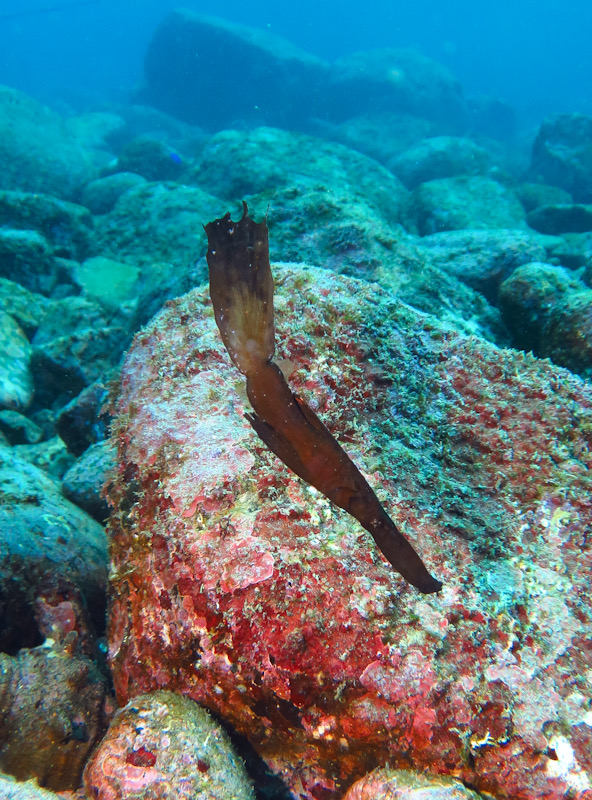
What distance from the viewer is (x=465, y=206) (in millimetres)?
12492

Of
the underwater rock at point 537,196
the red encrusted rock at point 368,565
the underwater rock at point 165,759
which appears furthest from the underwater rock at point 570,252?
the underwater rock at point 165,759

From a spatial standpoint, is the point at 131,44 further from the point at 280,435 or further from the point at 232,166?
the point at 280,435

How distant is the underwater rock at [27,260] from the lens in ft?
27.7

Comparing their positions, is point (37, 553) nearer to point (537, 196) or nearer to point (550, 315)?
point (550, 315)

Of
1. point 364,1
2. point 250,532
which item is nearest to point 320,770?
point 250,532

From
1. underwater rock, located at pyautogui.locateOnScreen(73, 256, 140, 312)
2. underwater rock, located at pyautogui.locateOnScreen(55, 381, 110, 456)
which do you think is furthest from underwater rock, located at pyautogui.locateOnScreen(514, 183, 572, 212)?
underwater rock, located at pyautogui.locateOnScreen(55, 381, 110, 456)

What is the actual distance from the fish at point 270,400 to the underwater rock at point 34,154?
1578 centimetres

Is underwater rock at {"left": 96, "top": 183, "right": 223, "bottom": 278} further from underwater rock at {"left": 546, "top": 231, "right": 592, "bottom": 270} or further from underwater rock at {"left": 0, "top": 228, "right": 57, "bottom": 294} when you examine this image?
underwater rock at {"left": 546, "top": 231, "right": 592, "bottom": 270}

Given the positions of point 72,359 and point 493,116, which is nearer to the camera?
point 72,359

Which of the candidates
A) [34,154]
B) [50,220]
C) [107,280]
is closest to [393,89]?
[34,154]

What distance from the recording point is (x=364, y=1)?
71312mm

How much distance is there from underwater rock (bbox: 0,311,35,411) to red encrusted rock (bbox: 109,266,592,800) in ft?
12.4

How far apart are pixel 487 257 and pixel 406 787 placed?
616 centimetres

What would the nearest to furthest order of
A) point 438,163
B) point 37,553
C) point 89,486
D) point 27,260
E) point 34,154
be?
point 37,553
point 89,486
point 27,260
point 34,154
point 438,163
